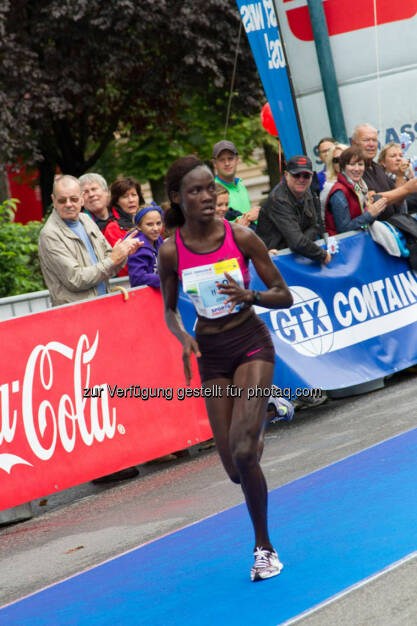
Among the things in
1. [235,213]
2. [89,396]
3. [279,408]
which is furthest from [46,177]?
[279,408]

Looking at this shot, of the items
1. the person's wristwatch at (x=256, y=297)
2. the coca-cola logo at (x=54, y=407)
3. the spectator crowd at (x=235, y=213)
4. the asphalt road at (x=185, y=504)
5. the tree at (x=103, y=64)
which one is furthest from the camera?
the tree at (x=103, y=64)

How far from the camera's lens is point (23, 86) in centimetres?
2131

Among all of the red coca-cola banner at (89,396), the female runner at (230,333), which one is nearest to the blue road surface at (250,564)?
the female runner at (230,333)

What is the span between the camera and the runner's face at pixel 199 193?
5.67 m

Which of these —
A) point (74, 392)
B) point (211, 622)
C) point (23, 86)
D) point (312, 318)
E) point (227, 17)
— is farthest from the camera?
point (227, 17)

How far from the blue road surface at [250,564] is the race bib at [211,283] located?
1385mm

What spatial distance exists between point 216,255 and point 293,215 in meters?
4.62

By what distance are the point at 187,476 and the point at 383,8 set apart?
7384mm

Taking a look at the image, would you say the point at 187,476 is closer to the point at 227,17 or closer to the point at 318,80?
the point at 318,80

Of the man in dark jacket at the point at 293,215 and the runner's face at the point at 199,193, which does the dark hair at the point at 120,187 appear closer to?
the man in dark jacket at the point at 293,215

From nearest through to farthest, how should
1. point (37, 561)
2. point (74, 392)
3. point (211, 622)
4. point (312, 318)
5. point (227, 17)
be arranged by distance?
point (211, 622), point (37, 561), point (74, 392), point (312, 318), point (227, 17)

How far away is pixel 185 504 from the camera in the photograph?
306 inches

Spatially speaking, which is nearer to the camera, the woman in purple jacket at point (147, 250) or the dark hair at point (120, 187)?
the woman in purple jacket at point (147, 250)

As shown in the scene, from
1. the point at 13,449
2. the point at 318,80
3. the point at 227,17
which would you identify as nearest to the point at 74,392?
the point at 13,449
